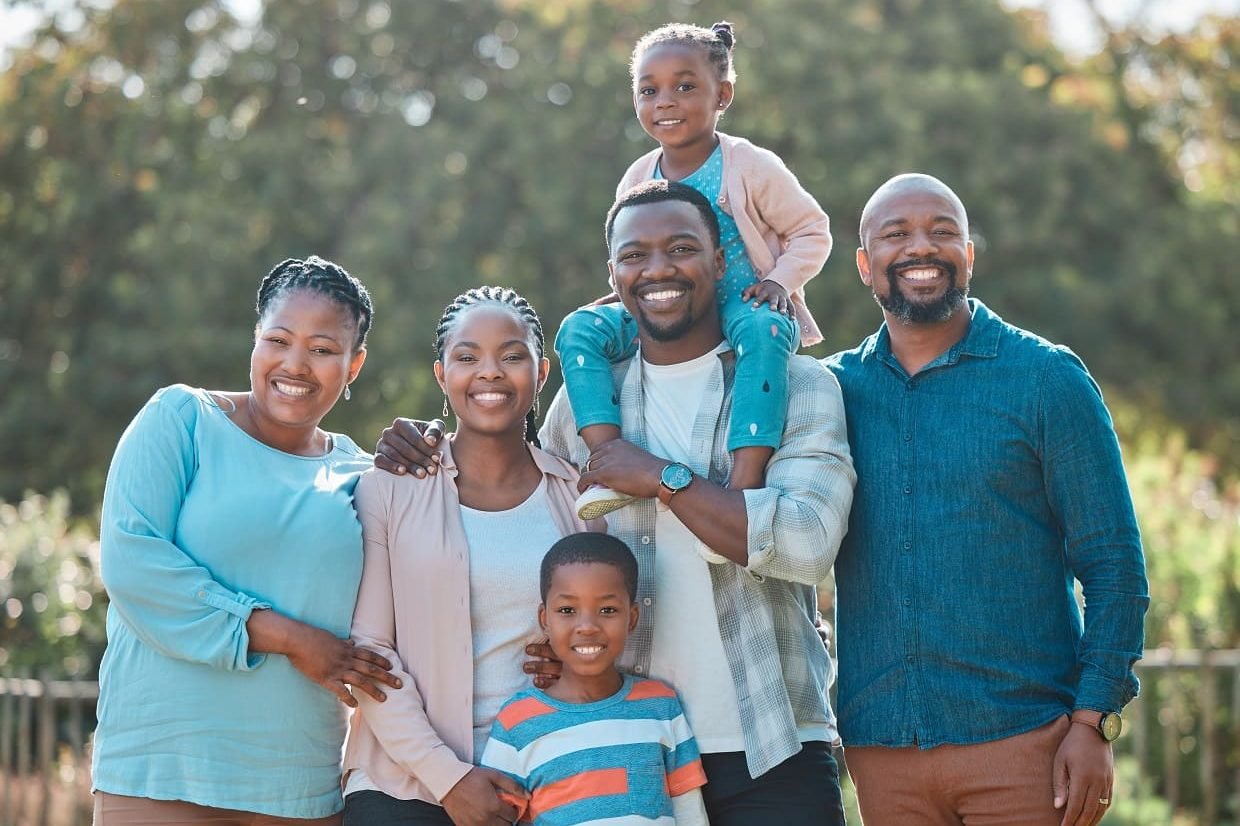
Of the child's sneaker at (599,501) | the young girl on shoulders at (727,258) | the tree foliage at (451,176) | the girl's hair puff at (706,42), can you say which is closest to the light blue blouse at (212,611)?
the child's sneaker at (599,501)

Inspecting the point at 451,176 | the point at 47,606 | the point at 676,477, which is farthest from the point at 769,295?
the point at 451,176

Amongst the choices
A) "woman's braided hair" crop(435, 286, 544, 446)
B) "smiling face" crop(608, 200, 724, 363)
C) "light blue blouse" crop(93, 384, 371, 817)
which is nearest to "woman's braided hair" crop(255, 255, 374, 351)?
"woman's braided hair" crop(435, 286, 544, 446)

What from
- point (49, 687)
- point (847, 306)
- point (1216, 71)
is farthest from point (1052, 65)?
point (49, 687)

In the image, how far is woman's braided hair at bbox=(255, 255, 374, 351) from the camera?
4.03 metres

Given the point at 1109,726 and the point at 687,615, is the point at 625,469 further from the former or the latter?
the point at 1109,726

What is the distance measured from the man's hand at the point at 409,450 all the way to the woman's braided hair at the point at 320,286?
33 centimetres

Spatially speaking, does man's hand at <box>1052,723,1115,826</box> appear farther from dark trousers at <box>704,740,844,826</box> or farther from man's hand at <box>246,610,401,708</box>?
man's hand at <box>246,610,401,708</box>

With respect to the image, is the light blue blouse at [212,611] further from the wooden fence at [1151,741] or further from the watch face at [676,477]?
the wooden fence at [1151,741]

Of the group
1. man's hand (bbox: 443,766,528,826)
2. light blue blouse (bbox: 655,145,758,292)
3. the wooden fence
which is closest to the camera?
man's hand (bbox: 443,766,528,826)

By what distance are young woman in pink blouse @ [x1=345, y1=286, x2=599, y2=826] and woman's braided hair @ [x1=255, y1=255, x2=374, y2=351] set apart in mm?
252

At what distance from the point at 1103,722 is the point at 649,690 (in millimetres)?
1180

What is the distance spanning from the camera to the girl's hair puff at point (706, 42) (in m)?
4.64

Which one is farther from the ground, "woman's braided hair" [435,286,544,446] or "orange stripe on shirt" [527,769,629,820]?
"woman's braided hair" [435,286,544,446]

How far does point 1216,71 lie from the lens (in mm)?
21438
